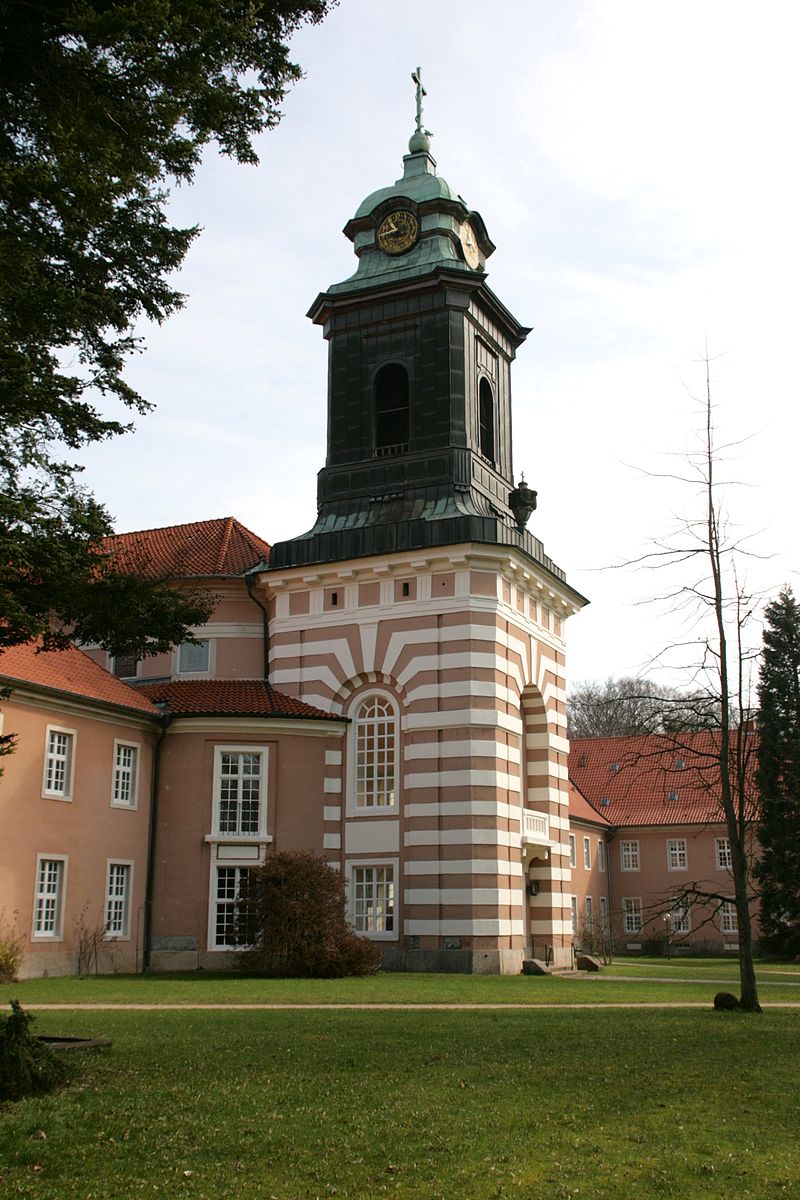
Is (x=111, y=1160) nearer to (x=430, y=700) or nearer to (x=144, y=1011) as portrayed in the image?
(x=144, y=1011)

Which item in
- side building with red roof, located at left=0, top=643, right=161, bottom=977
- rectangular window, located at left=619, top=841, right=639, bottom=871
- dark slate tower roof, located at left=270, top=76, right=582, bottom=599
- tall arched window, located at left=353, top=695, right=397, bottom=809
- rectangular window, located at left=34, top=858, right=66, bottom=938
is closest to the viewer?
side building with red roof, located at left=0, top=643, right=161, bottom=977

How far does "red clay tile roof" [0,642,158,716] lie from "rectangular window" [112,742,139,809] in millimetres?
1032

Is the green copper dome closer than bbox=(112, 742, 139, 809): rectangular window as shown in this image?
No

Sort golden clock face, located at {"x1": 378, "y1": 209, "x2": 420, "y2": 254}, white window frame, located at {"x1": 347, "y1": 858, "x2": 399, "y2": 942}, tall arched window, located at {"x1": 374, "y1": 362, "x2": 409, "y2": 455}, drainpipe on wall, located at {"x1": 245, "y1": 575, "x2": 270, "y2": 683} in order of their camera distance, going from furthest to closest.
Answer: golden clock face, located at {"x1": 378, "y1": 209, "x2": 420, "y2": 254} < tall arched window, located at {"x1": 374, "y1": 362, "x2": 409, "y2": 455} < drainpipe on wall, located at {"x1": 245, "y1": 575, "x2": 270, "y2": 683} < white window frame, located at {"x1": 347, "y1": 858, "x2": 399, "y2": 942}

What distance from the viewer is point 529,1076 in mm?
11336

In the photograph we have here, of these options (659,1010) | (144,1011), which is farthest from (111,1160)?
(659,1010)

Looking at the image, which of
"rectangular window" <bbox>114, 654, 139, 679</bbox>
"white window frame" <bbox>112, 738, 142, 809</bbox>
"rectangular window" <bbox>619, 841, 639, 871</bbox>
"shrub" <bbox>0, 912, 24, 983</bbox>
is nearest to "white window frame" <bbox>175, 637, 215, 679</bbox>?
"rectangular window" <bbox>114, 654, 139, 679</bbox>

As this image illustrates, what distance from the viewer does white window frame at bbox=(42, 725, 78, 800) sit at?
1017 inches

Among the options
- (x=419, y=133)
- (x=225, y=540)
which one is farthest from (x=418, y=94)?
(x=225, y=540)

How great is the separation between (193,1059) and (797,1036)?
25.5 ft

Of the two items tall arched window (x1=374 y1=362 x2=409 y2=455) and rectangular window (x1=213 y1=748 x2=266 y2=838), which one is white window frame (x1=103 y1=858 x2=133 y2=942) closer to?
rectangular window (x1=213 y1=748 x2=266 y2=838)

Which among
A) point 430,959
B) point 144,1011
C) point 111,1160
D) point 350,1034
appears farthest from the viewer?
point 430,959

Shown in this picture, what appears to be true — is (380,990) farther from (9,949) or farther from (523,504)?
(523,504)

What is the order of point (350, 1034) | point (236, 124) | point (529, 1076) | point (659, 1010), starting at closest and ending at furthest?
point (529, 1076) → point (236, 124) → point (350, 1034) → point (659, 1010)
